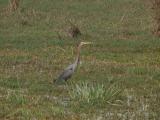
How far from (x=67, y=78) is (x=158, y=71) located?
316 centimetres

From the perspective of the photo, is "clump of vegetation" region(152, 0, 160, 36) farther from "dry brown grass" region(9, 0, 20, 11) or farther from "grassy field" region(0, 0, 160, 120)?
"dry brown grass" region(9, 0, 20, 11)

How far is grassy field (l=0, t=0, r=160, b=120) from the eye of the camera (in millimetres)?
12117

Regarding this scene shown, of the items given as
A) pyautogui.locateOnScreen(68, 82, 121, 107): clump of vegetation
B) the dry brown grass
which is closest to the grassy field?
pyautogui.locateOnScreen(68, 82, 121, 107): clump of vegetation

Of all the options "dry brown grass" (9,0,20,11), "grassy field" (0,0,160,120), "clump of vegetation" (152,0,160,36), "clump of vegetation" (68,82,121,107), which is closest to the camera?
"grassy field" (0,0,160,120)

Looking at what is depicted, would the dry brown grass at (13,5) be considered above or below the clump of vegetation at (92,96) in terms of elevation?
below

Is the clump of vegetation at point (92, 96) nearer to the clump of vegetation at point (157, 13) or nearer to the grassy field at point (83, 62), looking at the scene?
the grassy field at point (83, 62)

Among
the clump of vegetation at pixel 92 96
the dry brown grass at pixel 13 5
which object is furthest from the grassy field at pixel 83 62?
the dry brown grass at pixel 13 5

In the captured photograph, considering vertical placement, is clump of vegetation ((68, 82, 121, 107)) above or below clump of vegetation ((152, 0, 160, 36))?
above

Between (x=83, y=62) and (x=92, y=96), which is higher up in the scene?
(x=92, y=96)

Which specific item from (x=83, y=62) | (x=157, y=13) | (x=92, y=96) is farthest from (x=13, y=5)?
(x=92, y=96)

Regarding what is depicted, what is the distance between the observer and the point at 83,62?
18.0 m

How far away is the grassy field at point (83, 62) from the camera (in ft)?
39.8

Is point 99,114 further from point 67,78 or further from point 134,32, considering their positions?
point 134,32

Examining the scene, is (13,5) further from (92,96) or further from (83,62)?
(92,96)
